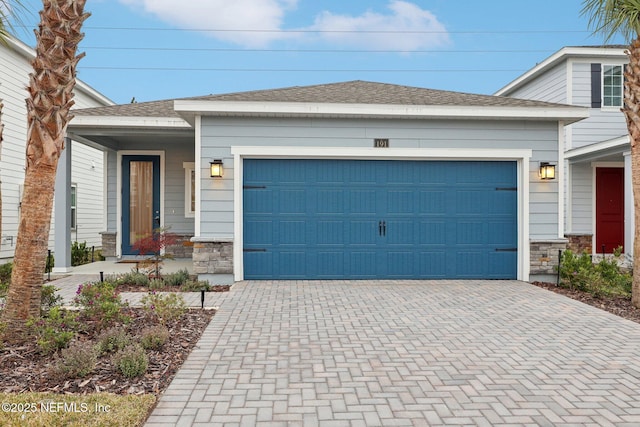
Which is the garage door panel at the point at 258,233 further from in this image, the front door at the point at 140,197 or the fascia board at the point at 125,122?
the front door at the point at 140,197

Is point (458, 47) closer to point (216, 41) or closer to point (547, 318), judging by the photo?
point (216, 41)

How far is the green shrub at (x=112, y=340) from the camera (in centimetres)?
412

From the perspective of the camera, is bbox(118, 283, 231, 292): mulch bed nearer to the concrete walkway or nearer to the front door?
the concrete walkway

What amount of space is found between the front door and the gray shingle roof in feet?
5.61

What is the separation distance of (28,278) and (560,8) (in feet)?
87.5

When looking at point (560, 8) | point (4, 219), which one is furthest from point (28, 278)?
point (560, 8)

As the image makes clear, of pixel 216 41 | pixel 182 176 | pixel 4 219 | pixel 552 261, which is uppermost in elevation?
pixel 216 41

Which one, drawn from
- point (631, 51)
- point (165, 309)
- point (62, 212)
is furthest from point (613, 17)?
point (62, 212)

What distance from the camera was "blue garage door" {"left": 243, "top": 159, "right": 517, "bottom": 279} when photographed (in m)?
8.16

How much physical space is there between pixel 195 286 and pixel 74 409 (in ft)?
15.2

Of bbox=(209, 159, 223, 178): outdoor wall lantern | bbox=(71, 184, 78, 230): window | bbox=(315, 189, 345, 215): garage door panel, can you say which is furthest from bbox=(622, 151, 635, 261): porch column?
bbox=(71, 184, 78, 230): window

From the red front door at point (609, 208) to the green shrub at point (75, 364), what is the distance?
44.6 feet

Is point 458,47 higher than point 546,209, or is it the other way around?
point 458,47

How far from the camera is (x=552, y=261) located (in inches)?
321
